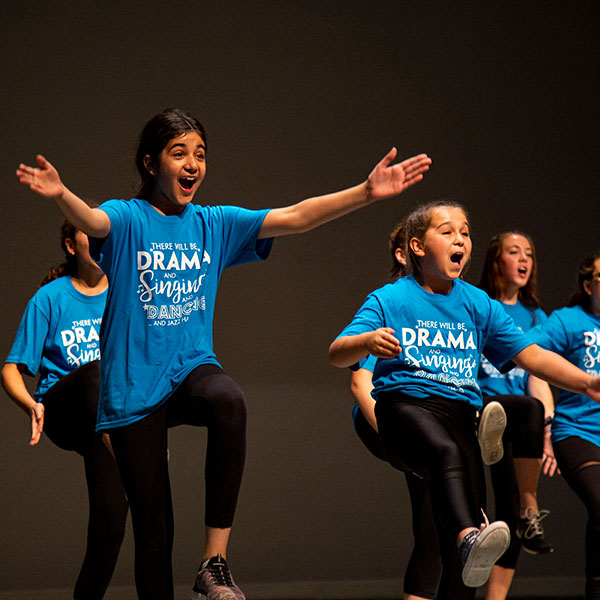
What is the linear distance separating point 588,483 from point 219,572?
176 centimetres

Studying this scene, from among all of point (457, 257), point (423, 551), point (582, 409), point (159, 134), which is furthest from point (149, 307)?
point (582, 409)

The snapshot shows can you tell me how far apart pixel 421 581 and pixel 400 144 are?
2.57 meters

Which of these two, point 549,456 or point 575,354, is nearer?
point 575,354

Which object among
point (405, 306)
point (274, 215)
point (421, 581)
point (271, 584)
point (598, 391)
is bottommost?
point (271, 584)

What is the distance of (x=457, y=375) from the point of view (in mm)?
2648

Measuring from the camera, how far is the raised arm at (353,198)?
249 centimetres

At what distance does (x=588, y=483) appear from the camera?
3.41 metres

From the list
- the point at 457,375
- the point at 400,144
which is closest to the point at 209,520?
the point at 457,375

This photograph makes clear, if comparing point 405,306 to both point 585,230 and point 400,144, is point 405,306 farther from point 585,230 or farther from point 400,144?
point 585,230

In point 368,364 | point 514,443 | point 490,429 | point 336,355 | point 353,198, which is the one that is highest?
point 353,198

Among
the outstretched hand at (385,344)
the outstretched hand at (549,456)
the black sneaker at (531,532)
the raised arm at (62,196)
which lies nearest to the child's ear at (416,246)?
the outstretched hand at (385,344)

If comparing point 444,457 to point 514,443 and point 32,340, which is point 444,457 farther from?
point 32,340

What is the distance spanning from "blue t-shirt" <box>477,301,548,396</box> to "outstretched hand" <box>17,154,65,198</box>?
2.09 m

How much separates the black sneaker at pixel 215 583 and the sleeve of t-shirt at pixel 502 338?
1101mm
